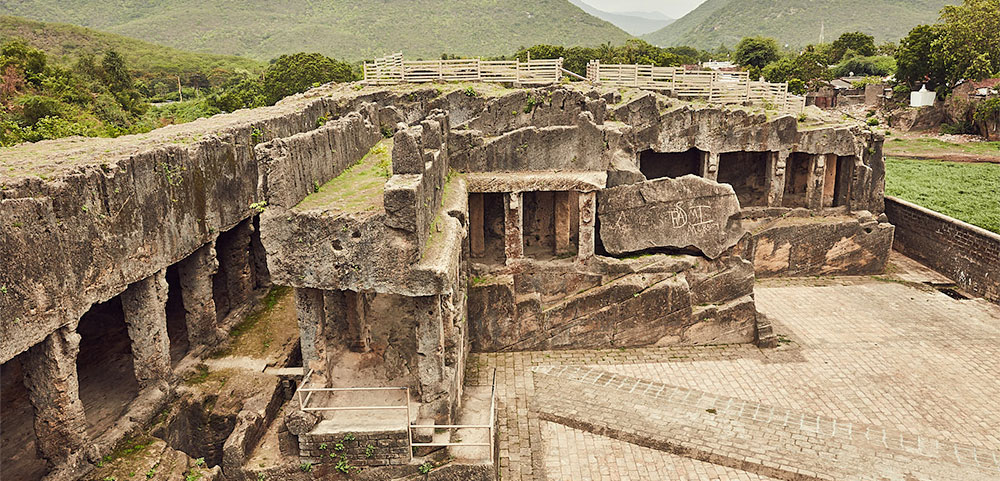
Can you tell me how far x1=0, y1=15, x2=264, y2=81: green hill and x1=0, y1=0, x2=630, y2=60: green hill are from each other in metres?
23.9

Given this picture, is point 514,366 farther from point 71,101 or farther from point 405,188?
point 71,101

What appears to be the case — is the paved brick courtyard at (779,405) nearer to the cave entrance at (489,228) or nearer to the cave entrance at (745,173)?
the cave entrance at (489,228)

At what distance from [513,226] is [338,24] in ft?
400

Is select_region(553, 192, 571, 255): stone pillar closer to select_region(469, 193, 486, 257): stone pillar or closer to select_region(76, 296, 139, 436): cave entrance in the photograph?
select_region(469, 193, 486, 257): stone pillar

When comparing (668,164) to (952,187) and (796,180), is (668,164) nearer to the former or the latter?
(796,180)

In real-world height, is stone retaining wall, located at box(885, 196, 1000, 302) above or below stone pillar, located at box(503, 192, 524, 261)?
below

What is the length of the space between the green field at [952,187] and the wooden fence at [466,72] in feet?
47.0

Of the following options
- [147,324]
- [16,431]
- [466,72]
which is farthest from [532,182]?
[466,72]

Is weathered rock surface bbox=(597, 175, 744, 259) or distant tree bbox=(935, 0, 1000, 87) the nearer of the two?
weathered rock surface bbox=(597, 175, 744, 259)

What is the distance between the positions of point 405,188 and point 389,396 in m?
3.56

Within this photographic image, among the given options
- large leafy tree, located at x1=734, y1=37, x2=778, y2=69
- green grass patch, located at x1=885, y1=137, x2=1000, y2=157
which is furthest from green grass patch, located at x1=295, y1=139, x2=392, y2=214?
large leafy tree, located at x1=734, y1=37, x2=778, y2=69

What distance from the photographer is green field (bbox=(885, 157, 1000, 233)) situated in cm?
2389

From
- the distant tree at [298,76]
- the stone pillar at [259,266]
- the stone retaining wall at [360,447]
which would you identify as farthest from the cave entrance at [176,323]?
the distant tree at [298,76]

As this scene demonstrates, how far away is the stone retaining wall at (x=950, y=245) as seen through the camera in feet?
60.3
